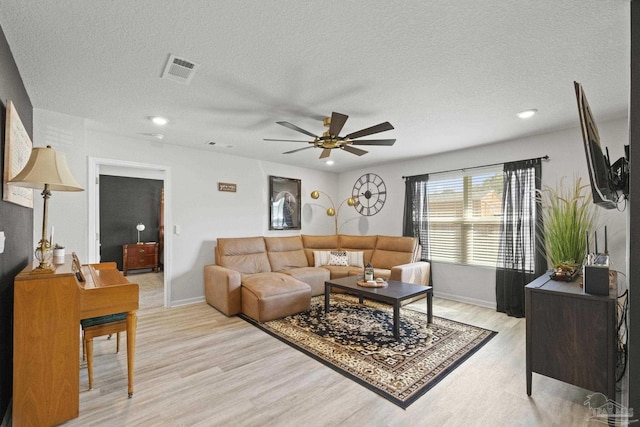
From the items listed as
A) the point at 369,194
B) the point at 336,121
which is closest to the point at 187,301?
the point at 336,121

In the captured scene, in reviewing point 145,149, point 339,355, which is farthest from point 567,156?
point 145,149

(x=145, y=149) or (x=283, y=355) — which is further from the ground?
(x=145, y=149)

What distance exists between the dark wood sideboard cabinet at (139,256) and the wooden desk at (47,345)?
5.43m

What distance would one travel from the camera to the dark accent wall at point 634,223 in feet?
4.44

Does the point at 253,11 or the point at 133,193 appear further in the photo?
the point at 133,193

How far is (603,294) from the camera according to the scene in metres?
1.84

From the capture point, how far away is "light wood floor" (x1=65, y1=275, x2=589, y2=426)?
1.82m

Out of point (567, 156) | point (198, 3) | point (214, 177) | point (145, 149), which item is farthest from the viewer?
point (214, 177)

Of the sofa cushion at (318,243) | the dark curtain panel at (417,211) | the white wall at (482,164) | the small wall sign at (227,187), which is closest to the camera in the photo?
the white wall at (482,164)

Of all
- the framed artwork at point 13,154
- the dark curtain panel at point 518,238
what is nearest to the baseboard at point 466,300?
the dark curtain panel at point 518,238

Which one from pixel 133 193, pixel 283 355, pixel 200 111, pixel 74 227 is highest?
pixel 200 111

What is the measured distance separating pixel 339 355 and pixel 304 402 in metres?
0.72

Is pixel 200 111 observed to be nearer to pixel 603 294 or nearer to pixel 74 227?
pixel 74 227

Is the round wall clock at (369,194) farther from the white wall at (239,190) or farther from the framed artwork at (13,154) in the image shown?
the framed artwork at (13,154)
